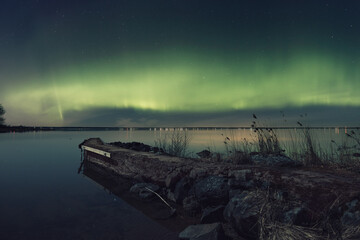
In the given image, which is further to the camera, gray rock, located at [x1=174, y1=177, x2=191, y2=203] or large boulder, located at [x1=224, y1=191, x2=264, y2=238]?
gray rock, located at [x1=174, y1=177, x2=191, y2=203]

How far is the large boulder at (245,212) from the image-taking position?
3.34 m

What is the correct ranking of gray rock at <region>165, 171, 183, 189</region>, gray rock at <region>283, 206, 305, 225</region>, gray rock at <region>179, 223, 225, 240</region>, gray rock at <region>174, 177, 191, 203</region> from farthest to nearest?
gray rock at <region>165, 171, 183, 189</region>, gray rock at <region>174, 177, 191, 203</region>, gray rock at <region>179, 223, 225, 240</region>, gray rock at <region>283, 206, 305, 225</region>

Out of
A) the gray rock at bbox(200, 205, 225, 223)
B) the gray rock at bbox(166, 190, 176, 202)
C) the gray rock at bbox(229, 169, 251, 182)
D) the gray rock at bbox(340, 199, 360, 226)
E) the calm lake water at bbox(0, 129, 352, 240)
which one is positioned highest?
the gray rock at bbox(229, 169, 251, 182)

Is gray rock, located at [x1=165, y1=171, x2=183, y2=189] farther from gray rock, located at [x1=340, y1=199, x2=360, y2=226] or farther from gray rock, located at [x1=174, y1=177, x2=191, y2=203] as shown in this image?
gray rock, located at [x1=340, y1=199, x2=360, y2=226]

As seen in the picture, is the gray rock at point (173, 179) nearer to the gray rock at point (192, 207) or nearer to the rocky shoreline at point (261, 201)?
the rocky shoreline at point (261, 201)

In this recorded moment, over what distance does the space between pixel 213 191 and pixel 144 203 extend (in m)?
1.99

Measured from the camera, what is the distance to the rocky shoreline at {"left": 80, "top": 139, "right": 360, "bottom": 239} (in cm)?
287

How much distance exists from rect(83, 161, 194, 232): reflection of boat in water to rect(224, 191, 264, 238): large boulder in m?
1.08

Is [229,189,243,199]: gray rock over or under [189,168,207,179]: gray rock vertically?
under

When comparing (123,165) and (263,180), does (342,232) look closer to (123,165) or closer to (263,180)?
(263,180)

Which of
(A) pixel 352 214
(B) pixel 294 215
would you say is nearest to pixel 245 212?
(B) pixel 294 215

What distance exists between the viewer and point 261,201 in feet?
11.3

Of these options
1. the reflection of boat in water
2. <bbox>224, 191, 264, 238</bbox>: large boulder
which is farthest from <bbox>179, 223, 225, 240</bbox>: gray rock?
the reflection of boat in water

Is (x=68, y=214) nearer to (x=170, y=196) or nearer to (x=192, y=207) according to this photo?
(x=170, y=196)
